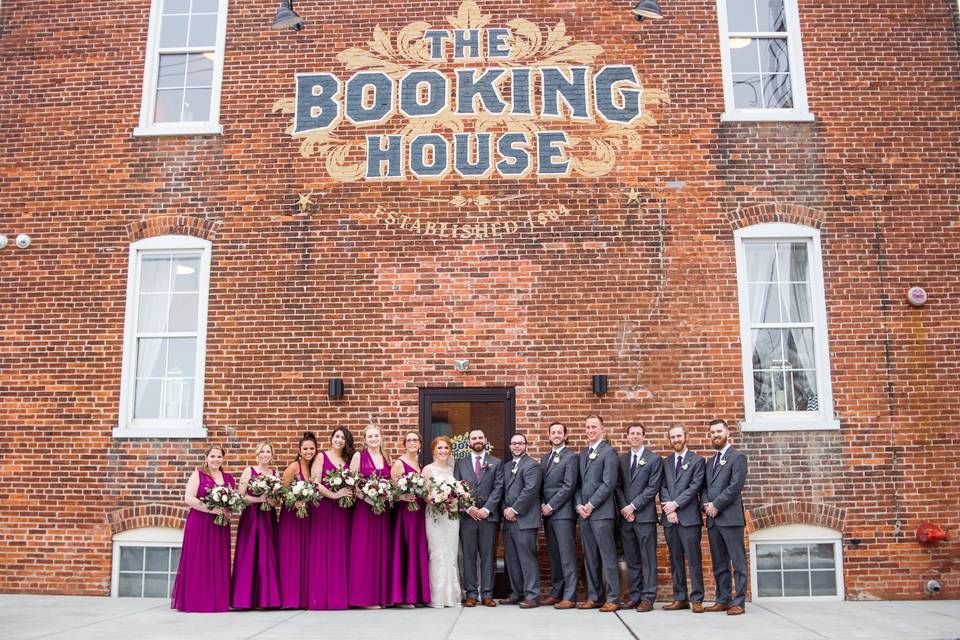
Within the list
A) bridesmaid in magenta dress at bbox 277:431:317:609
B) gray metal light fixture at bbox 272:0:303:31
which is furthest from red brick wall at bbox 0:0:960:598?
bridesmaid in magenta dress at bbox 277:431:317:609

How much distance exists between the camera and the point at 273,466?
942cm

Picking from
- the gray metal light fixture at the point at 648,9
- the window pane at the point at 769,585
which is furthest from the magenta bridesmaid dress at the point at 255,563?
the gray metal light fixture at the point at 648,9

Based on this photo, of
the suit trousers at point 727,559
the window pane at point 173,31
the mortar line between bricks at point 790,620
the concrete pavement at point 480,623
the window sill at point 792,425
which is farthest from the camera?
the window pane at point 173,31

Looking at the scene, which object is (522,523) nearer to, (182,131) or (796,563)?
(796,563)

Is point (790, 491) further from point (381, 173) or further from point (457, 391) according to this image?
point (381, 173)

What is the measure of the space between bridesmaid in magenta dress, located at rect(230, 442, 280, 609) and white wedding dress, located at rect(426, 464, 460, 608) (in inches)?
64.5

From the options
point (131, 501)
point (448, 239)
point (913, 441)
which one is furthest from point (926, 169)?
point (131, 501)

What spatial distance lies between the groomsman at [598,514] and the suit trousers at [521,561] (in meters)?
0.52

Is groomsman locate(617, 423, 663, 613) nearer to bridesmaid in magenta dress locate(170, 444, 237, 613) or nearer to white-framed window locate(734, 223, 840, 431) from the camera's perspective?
white-framed window locate(734, 223, 840, 431)

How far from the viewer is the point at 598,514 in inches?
340

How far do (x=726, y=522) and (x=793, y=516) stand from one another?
1.68 meters

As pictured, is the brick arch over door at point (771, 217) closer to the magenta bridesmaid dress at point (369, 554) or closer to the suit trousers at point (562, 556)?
the suit trousers at point (562, 556)

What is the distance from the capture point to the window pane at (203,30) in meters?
11.0

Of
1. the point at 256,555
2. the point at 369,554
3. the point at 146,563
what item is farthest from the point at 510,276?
the point at 146,563
